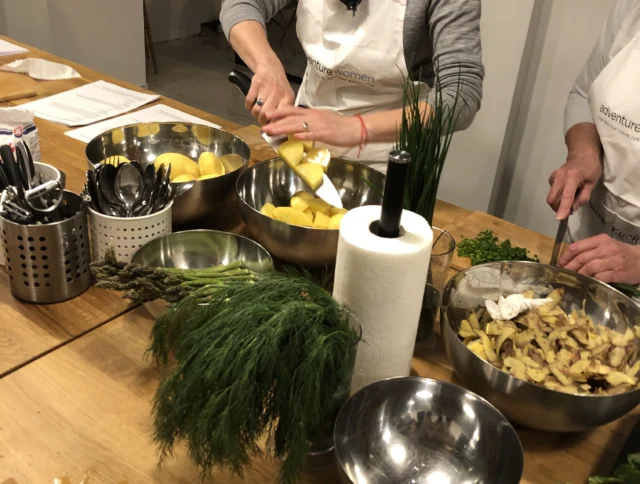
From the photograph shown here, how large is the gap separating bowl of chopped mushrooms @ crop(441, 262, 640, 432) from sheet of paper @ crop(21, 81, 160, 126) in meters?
1.25

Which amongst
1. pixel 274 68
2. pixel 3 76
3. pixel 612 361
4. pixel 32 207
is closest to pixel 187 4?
pixel 3 76

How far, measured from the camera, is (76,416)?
32.5 inches

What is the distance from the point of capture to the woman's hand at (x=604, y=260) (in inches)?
42.6

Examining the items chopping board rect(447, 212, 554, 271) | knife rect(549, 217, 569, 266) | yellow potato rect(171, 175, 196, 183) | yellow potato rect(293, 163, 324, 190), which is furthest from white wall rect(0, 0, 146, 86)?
knife rect(549, 217, 569, 266)

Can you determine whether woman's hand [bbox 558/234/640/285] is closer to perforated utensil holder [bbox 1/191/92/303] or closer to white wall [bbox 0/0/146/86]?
perforated utensil holder [bbox 1/191/92/303]

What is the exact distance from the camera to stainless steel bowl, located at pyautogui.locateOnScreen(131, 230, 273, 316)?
1055 mm

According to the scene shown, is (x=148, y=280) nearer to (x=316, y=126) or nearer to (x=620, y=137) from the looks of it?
(x=316, y=126)

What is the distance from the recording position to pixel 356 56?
1562mm

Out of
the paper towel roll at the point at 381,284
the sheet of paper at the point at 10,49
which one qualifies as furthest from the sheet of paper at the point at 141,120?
the paper towel roll at the point at 381,284

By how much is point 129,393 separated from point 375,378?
13.8 inches

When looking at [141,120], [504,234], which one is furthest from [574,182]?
[141,120]

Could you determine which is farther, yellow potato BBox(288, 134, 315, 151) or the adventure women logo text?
the adventure women logo text

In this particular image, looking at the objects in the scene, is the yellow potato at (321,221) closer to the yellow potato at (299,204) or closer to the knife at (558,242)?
the yellow potato at (299,204)

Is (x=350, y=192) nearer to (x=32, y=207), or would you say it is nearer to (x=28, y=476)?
(x=32, y=207)
